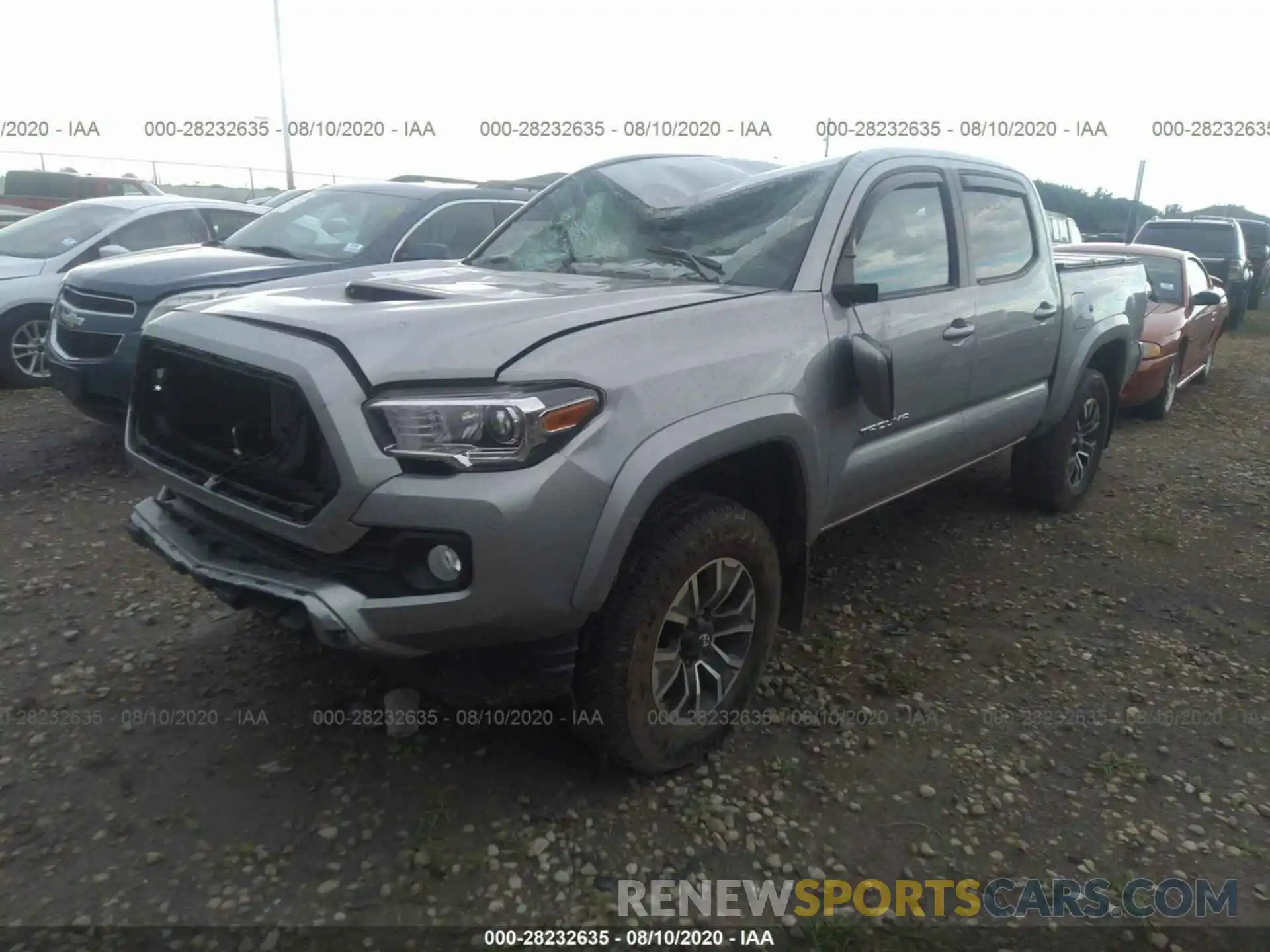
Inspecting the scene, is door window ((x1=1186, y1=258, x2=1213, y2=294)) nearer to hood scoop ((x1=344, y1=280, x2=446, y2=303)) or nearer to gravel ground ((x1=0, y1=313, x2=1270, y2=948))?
gravel ground ((x1=0, y1=313, x2=1270, y2=948))

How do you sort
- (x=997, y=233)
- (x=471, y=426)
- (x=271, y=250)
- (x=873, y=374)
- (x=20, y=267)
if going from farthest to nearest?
(x=20, y=267)
(x=271, y=250)
(x=997, y=233)
(x=873, y=374)
(x=471, y=426)

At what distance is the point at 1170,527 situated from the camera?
5340 mm

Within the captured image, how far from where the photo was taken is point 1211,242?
1455cm

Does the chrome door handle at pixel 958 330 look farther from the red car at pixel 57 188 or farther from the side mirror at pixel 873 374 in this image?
the red car at pixel 57 188

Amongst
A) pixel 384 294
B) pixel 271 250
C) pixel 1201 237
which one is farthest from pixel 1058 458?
pixel 1201 237

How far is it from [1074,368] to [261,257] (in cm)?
486

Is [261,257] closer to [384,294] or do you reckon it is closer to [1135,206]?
[384,294]

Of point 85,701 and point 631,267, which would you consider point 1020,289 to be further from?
point 85,701

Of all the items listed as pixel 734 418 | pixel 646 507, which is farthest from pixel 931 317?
pixel 646 507

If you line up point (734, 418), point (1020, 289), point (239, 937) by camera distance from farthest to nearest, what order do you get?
point (1020, 289)
point (734, 418)
point (239, 937)

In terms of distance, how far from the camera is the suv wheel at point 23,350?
6.89 meters

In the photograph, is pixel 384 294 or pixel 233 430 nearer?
pixel 233 430

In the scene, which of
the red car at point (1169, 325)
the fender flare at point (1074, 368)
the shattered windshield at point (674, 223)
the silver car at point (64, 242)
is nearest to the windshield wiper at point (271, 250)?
the silver car at point (64, 242)

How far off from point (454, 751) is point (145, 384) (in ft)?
5.03
